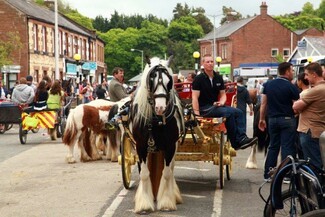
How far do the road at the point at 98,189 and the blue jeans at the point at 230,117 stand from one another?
0.86 metres

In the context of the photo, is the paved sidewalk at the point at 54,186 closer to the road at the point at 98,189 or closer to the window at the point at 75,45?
Answer: the road at the point at 98,189

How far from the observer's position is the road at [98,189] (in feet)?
28.9

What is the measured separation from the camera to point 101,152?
15516mm

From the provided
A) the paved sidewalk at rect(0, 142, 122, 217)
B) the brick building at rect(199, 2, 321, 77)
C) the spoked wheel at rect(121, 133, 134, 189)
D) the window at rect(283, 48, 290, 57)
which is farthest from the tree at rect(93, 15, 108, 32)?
the spoked wheel at rect(121, 133, 134, 189)

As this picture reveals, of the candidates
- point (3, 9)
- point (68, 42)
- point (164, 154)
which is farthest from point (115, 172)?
point (68, 42)

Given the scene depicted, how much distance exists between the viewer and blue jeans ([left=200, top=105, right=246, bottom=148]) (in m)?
10.1

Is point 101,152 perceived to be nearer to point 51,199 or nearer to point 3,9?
point 51,199

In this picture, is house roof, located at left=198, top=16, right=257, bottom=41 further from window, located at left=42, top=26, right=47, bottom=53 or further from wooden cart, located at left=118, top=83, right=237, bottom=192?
wooden cart, located at left=118, top=83, right=237, bottom=192

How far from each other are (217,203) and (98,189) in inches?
88.9

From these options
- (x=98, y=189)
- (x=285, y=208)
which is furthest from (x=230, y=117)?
(x=285, y=208)

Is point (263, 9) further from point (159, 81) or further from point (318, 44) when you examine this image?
point (159, 81)

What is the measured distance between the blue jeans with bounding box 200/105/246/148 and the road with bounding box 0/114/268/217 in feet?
2.81

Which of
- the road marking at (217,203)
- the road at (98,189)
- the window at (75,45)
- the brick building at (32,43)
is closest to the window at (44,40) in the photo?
the brick building at (32,43)

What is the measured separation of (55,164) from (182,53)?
8973cm
